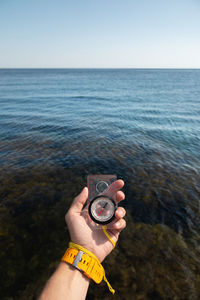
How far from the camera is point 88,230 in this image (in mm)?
3492

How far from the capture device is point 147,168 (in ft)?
33.9

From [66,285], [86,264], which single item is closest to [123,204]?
[86,264]

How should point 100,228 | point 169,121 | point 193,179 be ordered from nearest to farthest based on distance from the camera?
point 100,228 < point 193,179 < point 169,121

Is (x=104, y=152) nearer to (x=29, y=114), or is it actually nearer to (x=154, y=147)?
(x=154, y=147)

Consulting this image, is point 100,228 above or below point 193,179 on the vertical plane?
above

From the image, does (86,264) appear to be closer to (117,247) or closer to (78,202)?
(78,202)

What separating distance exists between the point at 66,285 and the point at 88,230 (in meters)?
1.06

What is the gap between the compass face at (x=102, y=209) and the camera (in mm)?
3542

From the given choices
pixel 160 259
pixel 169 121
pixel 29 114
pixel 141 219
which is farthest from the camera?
pixel 29 114

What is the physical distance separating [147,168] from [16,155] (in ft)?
31.0

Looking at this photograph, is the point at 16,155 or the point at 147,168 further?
the point at 16,155

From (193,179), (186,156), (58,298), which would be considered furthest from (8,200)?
(186,156)

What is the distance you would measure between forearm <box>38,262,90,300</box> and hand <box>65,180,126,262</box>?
52cm

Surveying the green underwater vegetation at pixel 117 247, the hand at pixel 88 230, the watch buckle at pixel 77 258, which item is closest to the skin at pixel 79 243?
the hand at pixel 88 230
